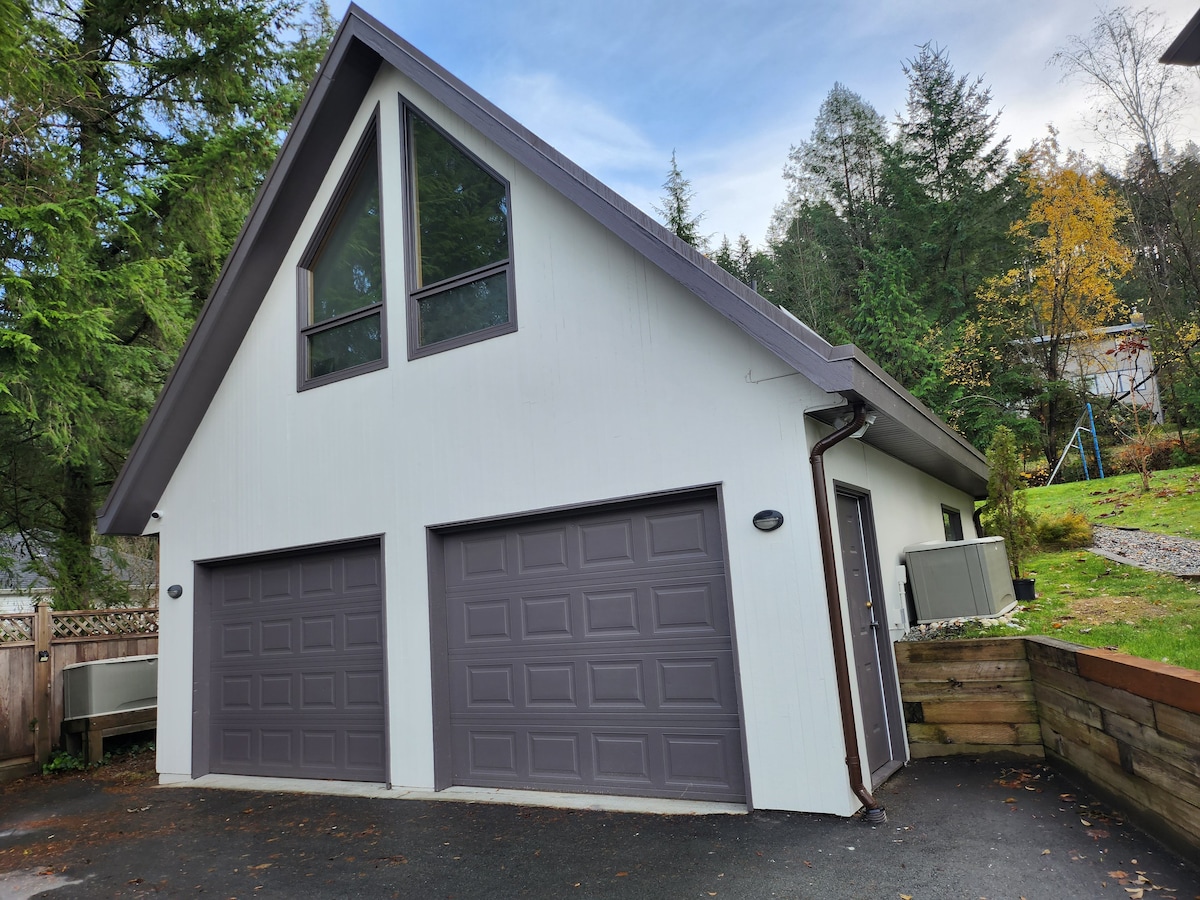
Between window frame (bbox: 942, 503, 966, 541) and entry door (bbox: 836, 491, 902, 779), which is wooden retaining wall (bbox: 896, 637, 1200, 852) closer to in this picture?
entry door (bbox: 836, 491, 902, 779)

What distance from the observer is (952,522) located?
10.2 meters

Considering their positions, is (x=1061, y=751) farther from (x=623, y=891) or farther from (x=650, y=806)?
(x=623, y=891)

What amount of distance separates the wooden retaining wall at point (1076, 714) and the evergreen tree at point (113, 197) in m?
9.17

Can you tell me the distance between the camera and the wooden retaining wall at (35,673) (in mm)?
8297

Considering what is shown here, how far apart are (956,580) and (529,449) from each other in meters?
3.76

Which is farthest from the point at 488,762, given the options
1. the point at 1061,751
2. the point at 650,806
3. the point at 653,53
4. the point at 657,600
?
the point at 653,53

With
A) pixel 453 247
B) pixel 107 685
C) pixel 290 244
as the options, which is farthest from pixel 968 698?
pixel 107 685

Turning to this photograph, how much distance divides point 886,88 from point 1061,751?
24.9m

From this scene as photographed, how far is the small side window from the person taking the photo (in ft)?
31.2

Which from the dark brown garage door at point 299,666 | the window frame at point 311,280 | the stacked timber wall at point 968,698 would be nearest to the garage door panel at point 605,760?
the dark brown garage door at point 299,666

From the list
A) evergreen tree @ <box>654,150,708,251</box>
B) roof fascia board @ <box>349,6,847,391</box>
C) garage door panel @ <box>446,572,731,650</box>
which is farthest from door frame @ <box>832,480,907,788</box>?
evergreen tree @ <box>654,150,708,251</box>

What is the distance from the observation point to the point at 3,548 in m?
12.5

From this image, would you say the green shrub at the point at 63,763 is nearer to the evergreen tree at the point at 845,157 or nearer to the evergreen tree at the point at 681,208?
the evergreen tree at the point at 681,208

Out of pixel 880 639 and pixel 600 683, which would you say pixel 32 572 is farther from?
pixel 880 639
